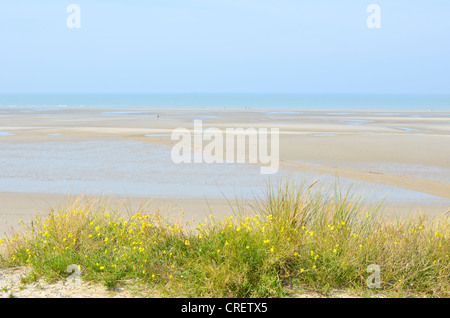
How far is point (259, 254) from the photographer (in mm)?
4914

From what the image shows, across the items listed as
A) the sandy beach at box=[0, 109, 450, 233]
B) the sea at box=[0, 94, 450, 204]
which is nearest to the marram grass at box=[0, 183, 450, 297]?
the sandy beach at box=[0, 109, 450, 233]

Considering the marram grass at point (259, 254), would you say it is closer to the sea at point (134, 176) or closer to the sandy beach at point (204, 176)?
the sandy beach at point (204, 176)

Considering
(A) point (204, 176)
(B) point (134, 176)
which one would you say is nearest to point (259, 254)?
(A) point (204, 176)

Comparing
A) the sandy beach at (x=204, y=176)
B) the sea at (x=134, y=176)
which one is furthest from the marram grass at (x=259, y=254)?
the sea at (x=134, y=176)

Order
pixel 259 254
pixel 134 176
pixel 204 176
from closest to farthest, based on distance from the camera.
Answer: pixel 259 254, pixel 204 176, pixel 134 176

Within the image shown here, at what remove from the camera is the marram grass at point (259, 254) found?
4.84 m

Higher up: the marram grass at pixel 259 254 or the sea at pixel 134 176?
the marram grass at pixel 259 254

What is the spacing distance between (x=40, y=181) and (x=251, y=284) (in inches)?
385

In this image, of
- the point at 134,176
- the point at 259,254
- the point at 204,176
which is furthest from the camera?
the point at 134,176

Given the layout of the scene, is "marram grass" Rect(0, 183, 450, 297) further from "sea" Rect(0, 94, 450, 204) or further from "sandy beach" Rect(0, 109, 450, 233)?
"sea" Rect(0, 94, 450, 204)

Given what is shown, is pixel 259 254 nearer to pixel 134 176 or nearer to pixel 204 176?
pixel 204 176

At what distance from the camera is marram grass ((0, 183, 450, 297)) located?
4.84 metres
